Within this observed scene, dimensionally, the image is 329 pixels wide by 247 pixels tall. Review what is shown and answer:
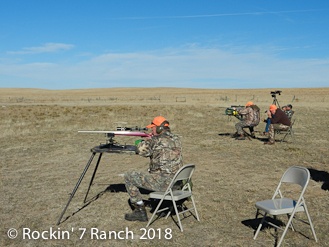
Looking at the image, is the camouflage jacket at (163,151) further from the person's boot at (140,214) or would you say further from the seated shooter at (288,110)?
the seated shooter at (288,110)

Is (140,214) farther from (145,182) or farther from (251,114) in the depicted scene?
(251,114)

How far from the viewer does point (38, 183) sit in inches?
263

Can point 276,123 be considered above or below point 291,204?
above

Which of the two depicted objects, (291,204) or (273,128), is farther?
(273,128)

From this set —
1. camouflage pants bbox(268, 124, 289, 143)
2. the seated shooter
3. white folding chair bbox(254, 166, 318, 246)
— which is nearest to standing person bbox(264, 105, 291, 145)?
camouflage pants bbox(268, 124, 289, 143)

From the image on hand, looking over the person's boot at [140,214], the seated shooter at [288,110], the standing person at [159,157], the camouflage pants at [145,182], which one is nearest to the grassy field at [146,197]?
the person's boot at [140,214]

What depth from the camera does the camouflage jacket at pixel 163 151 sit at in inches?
166

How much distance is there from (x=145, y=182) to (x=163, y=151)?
539 millimetres

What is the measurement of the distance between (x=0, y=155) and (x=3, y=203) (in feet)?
16.8

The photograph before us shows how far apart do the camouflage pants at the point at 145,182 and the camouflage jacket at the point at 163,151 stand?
0.11 m

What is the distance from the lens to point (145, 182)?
4.30m

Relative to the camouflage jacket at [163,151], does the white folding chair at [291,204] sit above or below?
below

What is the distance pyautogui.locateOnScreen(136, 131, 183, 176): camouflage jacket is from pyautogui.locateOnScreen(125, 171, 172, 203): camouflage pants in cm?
11

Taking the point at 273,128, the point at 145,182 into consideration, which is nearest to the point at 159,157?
the point at 145,182
